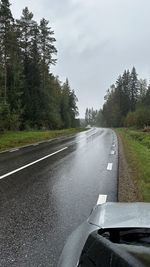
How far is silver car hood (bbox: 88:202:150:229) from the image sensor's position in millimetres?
2467

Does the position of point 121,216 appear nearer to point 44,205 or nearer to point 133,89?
point 44,205

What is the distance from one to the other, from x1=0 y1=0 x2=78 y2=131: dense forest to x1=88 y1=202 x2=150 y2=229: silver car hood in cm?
3017

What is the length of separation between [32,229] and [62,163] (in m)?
8.20

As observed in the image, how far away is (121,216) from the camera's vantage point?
2.73 meters

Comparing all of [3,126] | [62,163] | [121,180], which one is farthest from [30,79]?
[121,180]

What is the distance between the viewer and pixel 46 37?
182 ft

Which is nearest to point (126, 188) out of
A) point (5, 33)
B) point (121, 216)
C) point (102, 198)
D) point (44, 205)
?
point (102, 198)

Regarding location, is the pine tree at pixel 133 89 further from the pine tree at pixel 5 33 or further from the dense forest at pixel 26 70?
the pine tree at pixel 5 33

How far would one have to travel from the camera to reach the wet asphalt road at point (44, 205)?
411 cm

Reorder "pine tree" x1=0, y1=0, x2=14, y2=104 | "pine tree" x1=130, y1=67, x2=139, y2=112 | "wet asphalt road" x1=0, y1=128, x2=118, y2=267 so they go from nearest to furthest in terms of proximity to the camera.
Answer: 1. "wet asphalt road" x1=0, y1=128, x2=118, y2=267
2. "pine tree" x1=0, y1=0, x2=14, y2=104
3. "pine tree" x1=130, y1=67, x2=139, y2=112

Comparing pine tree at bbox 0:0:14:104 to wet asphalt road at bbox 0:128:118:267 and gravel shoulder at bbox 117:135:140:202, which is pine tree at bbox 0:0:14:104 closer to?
wet asphalt road at bbox 0:128:118:267

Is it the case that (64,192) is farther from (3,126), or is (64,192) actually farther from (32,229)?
(3,126)

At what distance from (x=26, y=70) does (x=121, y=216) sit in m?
49.1

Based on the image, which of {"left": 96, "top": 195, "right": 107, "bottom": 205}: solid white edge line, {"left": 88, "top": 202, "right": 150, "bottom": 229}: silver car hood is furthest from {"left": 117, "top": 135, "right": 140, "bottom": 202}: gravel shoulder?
{"left": 88, "top": 202, "right": 150, "bottom": 229}: silver car hood
